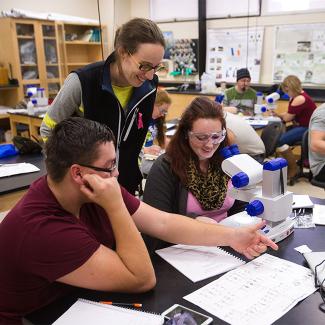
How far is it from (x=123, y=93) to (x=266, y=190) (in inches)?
34.2

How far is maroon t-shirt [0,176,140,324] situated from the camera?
0.92 m

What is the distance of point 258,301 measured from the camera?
98 cm

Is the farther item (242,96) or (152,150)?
(242,96)

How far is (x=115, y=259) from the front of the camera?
982 millimetres

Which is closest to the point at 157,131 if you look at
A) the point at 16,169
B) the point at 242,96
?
the point at 16,169

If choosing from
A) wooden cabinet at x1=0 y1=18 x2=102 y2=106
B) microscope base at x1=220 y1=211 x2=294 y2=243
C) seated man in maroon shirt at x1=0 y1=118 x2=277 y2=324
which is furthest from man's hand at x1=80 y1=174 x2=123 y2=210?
wooden cabinet at x1=0 y1=18 x2=102 y2=106

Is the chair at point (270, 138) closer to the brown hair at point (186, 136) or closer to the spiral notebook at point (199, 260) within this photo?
the brown hair at point (186, 136)

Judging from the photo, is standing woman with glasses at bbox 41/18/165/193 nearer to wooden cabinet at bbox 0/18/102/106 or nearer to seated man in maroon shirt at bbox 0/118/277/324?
seated man in maroon shirt at bbox 0/118/277/324

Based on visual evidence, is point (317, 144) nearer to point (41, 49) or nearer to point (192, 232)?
point (192, 232)

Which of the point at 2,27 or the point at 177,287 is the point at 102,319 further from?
the point at 2,27

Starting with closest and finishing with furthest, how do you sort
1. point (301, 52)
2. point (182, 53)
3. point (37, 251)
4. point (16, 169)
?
point (37, 251) → point (16, 169) → point (301, 52) → point (182, 53)

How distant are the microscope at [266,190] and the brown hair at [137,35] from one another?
0.59m

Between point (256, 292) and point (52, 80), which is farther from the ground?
point (52, 80)

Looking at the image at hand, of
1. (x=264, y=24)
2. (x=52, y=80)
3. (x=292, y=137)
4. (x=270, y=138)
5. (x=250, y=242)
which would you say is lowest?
(x=292, y=137)
